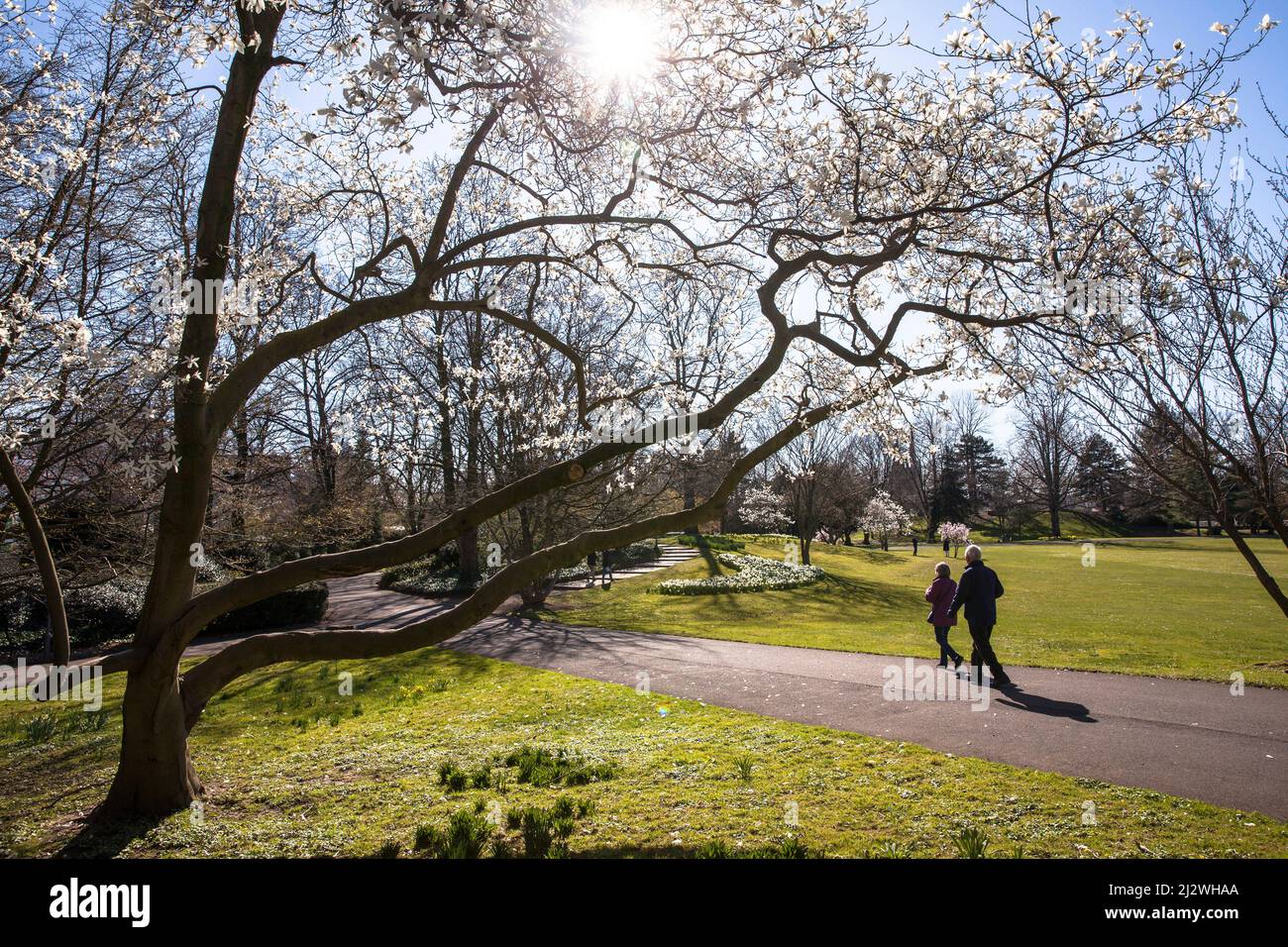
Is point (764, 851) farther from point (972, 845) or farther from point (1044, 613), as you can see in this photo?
point (1044, 613)

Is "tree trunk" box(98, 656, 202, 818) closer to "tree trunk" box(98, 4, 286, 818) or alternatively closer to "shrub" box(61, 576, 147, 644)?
"tree trunk" box(98, 4, 286, 818)

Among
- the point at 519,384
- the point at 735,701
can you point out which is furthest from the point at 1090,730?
the point at 519,384

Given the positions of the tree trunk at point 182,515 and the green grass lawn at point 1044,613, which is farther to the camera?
the green grass lawn at point 1044,613

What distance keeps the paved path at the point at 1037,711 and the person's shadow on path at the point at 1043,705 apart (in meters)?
0.02

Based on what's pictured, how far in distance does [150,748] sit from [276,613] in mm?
14534

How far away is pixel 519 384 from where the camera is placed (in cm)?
1731

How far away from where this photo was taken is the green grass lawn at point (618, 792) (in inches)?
192

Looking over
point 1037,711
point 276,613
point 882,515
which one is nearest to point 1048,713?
point 1037,711

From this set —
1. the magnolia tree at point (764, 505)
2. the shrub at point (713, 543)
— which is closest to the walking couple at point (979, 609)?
the magnolia tree at point (764, 505)

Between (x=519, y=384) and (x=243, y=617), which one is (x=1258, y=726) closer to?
(x=519, y=384)

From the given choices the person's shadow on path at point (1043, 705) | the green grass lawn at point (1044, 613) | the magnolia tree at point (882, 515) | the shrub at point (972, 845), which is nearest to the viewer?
the shrub at point (972, 845)

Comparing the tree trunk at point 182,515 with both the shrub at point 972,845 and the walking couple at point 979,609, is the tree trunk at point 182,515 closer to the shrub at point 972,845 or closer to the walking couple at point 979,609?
the shrub at point 972,845
